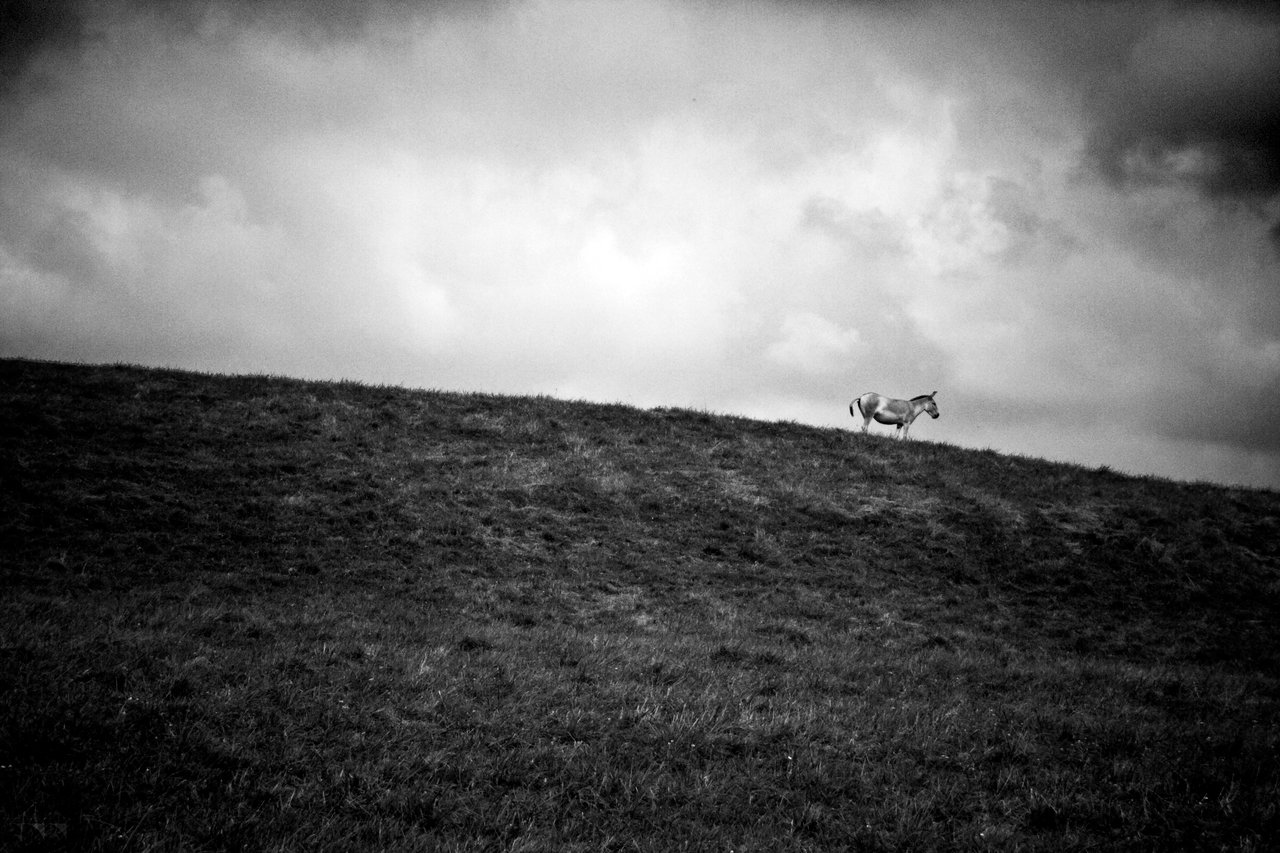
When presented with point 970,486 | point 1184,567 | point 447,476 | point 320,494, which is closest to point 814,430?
point 970,486

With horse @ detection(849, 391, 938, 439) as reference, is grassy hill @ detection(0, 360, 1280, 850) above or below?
below

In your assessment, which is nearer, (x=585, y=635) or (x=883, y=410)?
(x=585, y=635)

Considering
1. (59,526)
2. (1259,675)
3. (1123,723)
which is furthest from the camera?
(59,526)

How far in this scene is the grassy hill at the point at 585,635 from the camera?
→ 20.1ft

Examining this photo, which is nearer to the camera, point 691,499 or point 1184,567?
point 1184,567

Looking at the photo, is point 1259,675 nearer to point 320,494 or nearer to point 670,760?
point 670,760

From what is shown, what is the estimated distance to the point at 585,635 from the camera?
41.5 ft

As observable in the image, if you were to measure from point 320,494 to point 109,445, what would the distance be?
7.32m

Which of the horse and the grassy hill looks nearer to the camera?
the grassy hill

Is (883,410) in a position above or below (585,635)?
above

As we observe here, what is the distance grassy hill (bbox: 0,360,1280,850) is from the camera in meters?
6.12

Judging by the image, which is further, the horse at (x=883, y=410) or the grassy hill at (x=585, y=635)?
the horse at (x=883, y=410)

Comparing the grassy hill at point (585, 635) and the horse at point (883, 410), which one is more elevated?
the horse at point (883, 410)

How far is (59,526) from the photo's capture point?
51.9 feet
